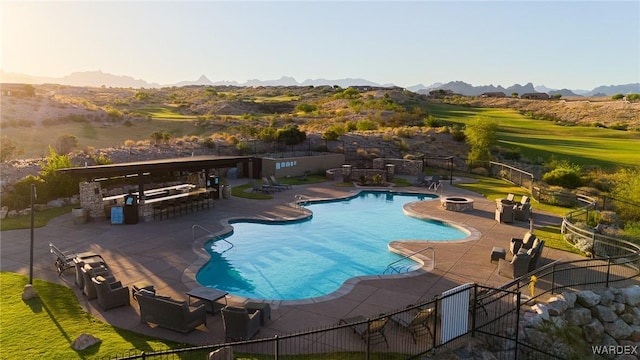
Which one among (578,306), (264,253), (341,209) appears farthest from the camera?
(341,209)

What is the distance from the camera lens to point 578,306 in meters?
12.0

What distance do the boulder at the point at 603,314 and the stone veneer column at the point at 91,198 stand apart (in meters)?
19.7

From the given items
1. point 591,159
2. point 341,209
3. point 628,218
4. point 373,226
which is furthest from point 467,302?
point 591,159

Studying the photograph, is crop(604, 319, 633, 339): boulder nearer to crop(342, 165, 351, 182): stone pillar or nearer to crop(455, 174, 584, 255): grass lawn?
crop(455, 174, 584, 255): grass lawn

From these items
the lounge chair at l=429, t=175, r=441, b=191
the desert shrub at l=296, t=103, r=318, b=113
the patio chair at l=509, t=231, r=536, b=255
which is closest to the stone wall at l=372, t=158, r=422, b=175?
the lounge chair at l=429, t=175, r=441, b=191

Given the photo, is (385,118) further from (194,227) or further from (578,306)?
(578,306)

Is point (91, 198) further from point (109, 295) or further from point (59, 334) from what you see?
point (59, 334)

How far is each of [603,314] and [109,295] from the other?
44.8 ft

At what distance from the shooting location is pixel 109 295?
1048cm

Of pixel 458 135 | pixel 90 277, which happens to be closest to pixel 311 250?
pixel 90 277

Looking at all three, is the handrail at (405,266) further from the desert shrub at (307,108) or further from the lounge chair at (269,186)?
the desert shrub at (307,108)

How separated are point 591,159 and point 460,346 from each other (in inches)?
1570

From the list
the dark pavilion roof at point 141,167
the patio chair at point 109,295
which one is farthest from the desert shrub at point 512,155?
the patio chair at point 109,295

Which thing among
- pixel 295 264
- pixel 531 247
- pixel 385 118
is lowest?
pixel 295 264
